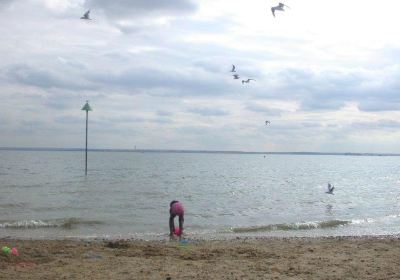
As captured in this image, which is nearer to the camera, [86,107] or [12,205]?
[12,205]

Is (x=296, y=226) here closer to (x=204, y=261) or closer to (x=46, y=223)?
(x=204, y=261)

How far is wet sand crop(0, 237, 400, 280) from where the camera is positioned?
9.80 metres

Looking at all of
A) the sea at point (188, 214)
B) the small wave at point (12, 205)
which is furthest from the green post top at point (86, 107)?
the small wave at point (12, 205)

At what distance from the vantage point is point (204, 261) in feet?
37.0

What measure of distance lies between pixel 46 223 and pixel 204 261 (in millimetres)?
10922

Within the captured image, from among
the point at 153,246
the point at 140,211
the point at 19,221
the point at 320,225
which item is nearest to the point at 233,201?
the point at 140,211

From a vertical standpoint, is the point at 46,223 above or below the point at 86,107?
below

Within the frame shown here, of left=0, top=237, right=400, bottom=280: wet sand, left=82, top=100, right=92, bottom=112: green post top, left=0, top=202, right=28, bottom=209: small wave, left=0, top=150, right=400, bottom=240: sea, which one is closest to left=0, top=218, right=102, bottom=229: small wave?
left=0, top=150, right=400, bottom=240: sea

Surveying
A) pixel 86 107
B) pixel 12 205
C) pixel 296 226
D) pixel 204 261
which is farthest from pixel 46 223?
pixel 86 107

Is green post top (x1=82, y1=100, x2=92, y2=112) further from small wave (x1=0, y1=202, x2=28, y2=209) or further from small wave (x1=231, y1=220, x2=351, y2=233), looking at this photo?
small wave (x1=231, y1=220, x2=351, y2=233)

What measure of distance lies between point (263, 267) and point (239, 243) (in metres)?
4.36

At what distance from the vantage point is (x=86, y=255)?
466 inches

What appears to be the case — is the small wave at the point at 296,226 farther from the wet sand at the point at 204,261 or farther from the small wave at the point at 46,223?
the small wave at the point at 46,223

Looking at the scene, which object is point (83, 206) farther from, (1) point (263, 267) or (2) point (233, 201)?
(1) point (263, 267)
